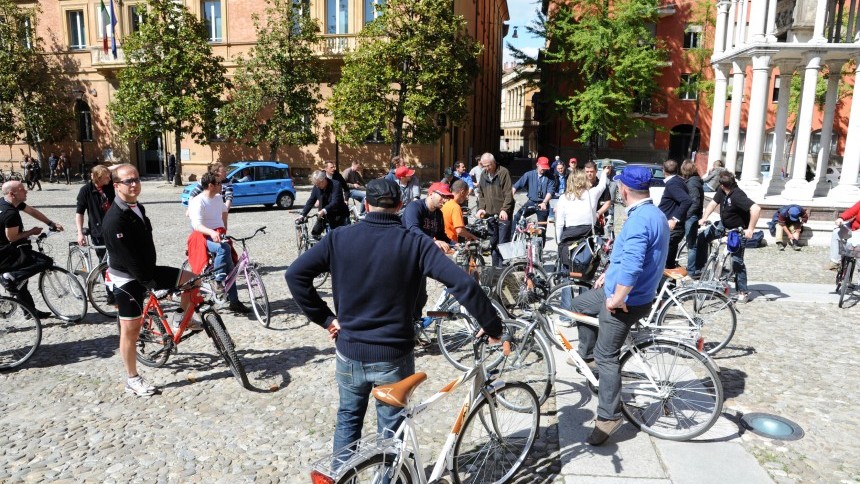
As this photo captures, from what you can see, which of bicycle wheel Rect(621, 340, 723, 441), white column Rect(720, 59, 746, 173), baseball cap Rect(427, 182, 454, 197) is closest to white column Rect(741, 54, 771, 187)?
white column Rect(720, 59, 746, 173)

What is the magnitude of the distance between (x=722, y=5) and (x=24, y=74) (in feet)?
103

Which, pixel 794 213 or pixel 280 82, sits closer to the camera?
pixel 794 213

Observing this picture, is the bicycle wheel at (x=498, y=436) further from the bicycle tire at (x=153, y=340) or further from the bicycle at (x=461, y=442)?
the bicycle tire at (x=153, y=340)

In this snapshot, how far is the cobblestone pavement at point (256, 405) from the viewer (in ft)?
13.8

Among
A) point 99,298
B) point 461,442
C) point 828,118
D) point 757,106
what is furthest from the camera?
point 828,118

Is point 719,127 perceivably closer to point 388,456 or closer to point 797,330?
point 797,330

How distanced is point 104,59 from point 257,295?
30559mm

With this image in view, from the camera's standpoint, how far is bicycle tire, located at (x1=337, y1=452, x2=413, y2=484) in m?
2.73

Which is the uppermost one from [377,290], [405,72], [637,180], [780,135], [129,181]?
[405,72]

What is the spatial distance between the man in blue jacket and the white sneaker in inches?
146

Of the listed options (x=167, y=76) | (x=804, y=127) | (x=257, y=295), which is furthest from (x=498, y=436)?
(x=167, y=76)

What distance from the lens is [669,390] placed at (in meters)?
4.51

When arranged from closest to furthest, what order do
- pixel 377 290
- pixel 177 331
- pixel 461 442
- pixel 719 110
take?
1. pixel 377 290
2. pixel 461 442
3. pixel 177 331
4. pixel 719 110

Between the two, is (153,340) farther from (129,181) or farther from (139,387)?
(129,181)
